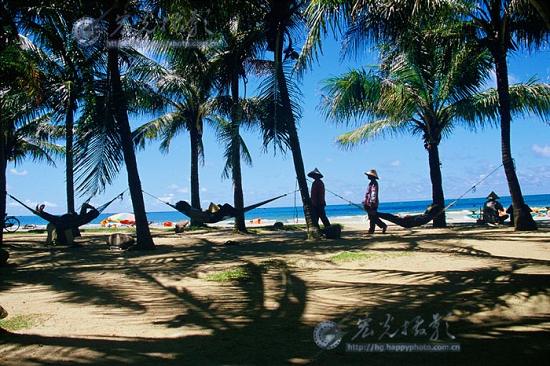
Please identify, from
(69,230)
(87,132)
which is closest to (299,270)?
(87,132)

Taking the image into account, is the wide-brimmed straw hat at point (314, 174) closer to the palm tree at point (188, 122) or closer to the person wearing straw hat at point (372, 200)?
the person wearing straw hat at point (372, 200)

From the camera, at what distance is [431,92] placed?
1256 cm

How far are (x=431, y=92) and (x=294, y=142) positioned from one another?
17.2ft

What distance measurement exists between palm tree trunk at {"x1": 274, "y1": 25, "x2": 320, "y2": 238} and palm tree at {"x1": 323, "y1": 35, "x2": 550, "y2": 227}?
9.72 ft

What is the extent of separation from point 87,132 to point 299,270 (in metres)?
5.40

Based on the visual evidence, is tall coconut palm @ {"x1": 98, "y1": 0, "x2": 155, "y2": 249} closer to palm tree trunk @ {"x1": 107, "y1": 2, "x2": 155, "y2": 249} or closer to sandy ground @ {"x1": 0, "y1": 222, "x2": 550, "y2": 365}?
palm tree trunk @ {"x1": 107, "y1": 2, "x2": 155, "y2": 249}

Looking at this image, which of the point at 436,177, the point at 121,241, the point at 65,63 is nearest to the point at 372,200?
the point at 436,177

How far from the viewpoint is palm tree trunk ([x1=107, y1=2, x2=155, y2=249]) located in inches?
344

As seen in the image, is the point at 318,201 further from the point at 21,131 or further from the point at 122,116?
the point at 21,131

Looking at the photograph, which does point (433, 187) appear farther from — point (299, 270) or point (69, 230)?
point (69, 230)

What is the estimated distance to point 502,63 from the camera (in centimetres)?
976
